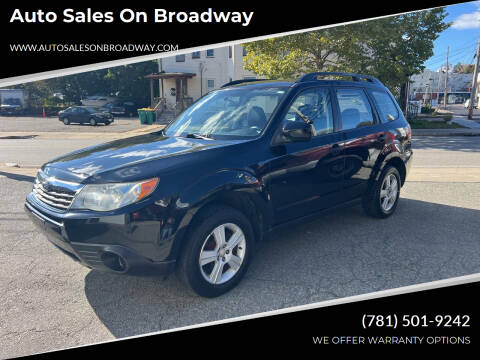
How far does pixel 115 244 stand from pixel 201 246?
0.65 m

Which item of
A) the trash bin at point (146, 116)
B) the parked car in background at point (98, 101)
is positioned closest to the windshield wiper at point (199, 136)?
the trash bin at point (146, 116)

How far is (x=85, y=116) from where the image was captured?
1101 inches

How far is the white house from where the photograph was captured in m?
34.8

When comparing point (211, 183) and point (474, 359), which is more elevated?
point (211, 183)

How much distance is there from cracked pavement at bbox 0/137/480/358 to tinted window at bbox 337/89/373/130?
135cm

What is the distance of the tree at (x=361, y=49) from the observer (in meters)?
16.3

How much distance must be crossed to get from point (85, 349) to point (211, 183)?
4.84 ft

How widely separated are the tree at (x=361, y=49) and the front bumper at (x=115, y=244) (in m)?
15.6

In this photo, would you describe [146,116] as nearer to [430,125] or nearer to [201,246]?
[430,125]

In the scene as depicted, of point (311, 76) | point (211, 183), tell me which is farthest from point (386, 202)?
point (211, 183)

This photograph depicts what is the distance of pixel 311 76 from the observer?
13.8 feet

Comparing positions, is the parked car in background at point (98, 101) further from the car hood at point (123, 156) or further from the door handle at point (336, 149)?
the door handle at point (336, 149)

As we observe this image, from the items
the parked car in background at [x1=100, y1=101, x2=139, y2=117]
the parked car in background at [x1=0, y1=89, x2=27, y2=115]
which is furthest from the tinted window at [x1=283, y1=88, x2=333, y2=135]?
the parked car in background at [x1=0, y1=89, x2=27, y2=115]

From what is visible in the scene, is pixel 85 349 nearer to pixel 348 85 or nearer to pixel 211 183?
pixel 211 183
